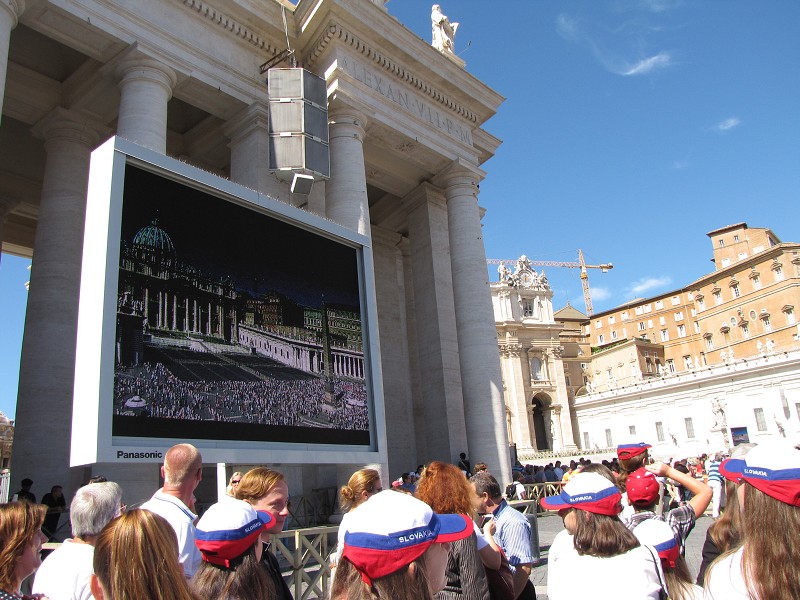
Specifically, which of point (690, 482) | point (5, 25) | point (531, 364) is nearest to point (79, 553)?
point (690, 482)

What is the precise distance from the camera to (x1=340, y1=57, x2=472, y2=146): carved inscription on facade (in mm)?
15227

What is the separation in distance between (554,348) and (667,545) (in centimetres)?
6264

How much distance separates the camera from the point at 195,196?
30.2 feet

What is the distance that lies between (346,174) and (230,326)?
645cm

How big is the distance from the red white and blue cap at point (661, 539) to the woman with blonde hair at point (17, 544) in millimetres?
3083

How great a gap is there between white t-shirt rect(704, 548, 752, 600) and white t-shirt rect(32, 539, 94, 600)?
9.28ft

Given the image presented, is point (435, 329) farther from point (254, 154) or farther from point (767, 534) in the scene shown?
point (767, 534)

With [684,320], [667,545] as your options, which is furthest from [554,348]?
[667,545]

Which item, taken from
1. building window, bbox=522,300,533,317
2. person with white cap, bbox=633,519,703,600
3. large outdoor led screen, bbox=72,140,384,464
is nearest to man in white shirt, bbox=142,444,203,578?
person with white cap, bbox=633,519,703,600

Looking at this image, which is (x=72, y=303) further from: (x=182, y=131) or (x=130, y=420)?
(x=130, y=420)

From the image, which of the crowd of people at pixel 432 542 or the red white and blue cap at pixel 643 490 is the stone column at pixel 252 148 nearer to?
the crowd of people at pixel 432 542

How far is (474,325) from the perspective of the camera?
55.9 ft

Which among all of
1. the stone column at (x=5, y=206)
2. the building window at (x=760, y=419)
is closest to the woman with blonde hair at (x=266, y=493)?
the stone column at (x=5, y=206)

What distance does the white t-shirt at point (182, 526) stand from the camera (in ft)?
11.1
